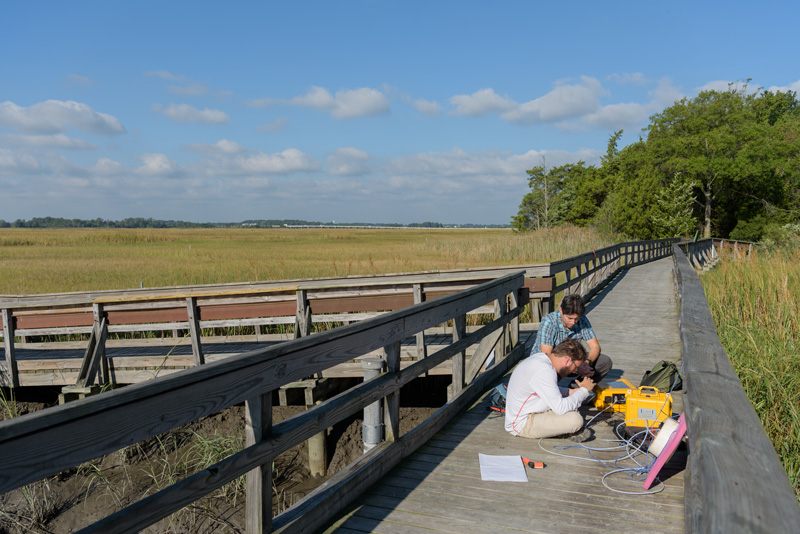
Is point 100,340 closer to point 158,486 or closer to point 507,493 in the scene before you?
point 158,486

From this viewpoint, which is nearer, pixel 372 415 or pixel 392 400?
pixel 372 415

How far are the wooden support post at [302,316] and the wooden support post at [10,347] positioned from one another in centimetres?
451

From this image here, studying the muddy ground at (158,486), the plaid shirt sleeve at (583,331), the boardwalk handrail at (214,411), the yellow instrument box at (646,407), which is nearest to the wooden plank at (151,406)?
the boardwalk handrail at (214,411)

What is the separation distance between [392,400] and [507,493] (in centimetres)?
100

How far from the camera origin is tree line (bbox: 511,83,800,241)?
4850 centimetres

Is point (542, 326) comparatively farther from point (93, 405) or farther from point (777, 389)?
point (93, 405)

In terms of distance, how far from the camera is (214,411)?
2455mm

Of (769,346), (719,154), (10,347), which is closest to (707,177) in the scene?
(719,154)

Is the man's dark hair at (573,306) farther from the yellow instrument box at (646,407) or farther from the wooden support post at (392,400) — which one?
the wooden support post at (392,400)

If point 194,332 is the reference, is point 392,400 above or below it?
above

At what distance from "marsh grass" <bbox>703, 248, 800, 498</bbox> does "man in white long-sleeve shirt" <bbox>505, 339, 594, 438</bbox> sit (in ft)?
5.30

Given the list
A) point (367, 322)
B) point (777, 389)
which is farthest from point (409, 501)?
point (777, 389)

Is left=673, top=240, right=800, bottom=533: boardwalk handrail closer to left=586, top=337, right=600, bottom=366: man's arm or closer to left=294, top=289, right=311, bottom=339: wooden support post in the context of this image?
left=586, top=337, right=600, bottom=366: man's arm

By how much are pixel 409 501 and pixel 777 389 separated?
4.08m
